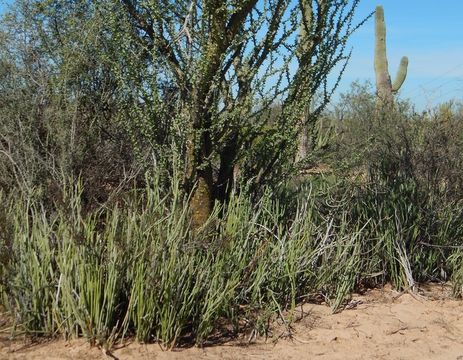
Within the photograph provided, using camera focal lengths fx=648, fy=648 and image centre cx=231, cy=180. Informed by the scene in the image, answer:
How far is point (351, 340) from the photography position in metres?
5.13

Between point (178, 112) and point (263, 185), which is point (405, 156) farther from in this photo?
point (178, 112)

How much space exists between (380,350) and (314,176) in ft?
8.55

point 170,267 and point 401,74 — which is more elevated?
point 401,74

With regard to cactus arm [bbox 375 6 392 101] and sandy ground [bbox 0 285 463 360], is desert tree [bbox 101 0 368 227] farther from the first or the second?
cactus arm [bbox 375 6 392 101]

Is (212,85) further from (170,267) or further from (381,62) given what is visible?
(381,62)

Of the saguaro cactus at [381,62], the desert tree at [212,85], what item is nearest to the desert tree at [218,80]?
the desert tree at [212,85]

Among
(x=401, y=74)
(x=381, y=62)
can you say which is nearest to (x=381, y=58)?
(x=381, y=62)

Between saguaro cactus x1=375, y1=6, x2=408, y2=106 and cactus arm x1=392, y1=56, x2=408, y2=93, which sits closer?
saguaro cactus x1=375, y1=6, x2=408, y2=106

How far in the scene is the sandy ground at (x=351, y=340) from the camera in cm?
443

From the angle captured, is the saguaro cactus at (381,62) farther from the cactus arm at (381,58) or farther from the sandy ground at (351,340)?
the sandy ground at (351,340)

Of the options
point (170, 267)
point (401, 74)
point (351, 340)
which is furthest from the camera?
point (401, 74)

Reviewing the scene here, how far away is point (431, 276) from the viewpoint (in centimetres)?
690

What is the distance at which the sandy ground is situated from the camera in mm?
4430

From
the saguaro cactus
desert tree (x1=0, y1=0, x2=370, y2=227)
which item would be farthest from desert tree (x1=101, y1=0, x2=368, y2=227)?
the saguaro cactus
